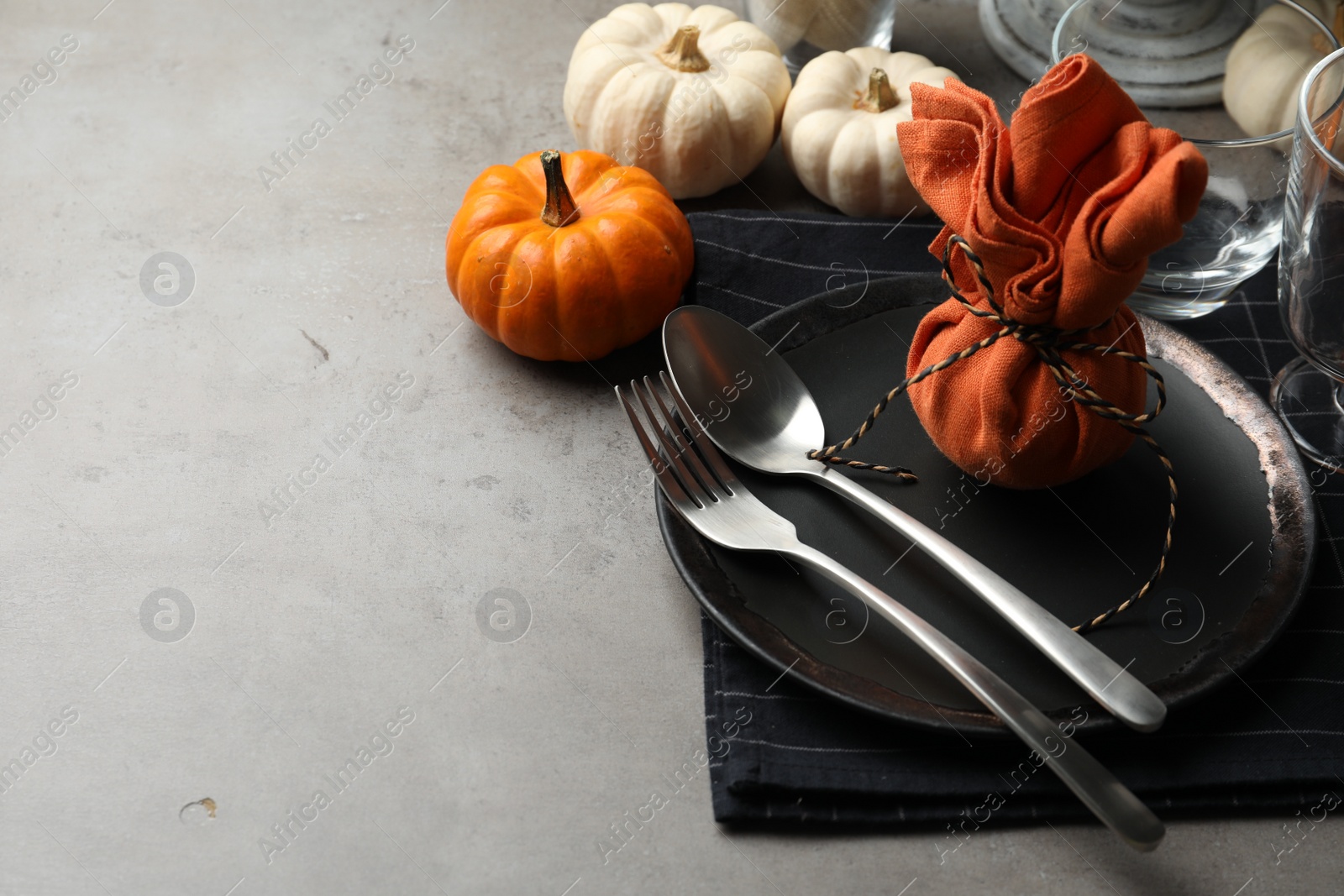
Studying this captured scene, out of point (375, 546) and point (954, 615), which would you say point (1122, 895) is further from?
point (375, 546)

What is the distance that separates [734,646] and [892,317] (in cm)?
38

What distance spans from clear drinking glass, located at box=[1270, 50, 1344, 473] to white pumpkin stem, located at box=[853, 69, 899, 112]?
474 mm

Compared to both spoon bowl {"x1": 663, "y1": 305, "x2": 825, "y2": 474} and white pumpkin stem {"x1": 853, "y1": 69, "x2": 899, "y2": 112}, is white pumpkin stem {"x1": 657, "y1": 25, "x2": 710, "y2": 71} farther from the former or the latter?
spoon bowl {"x1": 663, "y1": 305, "x2": 825, "y2": 474}

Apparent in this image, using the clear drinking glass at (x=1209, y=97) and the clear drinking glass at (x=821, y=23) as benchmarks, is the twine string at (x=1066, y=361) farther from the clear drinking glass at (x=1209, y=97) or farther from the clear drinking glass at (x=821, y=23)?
the clear drinking glass at (x=821, y=23)

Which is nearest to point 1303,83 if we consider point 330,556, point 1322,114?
point 1322,114

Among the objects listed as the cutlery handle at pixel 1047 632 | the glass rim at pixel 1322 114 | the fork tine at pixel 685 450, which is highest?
the glass rim at pixel 1322 114

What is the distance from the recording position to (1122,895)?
75 centimetres

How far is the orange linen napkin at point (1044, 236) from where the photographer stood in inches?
28.0

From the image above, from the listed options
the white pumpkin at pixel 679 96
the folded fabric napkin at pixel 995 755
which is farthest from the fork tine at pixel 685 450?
the white pumpkin at pixel 679 96

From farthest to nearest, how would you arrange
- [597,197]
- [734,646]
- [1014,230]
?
[597,197], [734,646], [1014,230]

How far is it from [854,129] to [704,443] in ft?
1.57

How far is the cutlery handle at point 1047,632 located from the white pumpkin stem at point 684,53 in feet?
2.01

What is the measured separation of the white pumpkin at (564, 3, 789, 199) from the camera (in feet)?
3.97

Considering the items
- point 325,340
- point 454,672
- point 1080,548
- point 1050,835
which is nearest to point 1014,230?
point 1080,548
